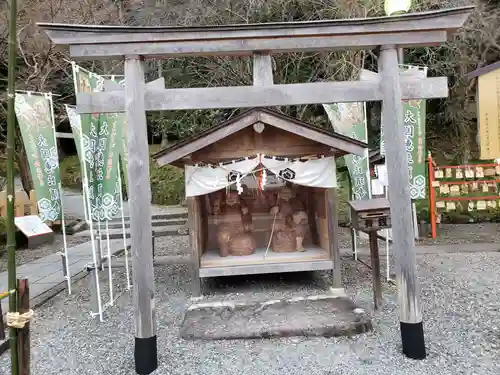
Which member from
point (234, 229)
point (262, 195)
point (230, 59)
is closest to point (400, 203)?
point (234, 229)

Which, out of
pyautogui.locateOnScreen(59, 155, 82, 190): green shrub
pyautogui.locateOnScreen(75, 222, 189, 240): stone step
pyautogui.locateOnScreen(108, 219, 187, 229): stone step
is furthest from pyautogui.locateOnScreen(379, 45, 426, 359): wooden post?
pyautogui.locateOnScreen(59, 155, 82, 190): green shrub

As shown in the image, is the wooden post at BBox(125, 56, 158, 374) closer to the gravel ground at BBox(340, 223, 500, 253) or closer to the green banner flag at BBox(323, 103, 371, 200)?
the green banner flag at BBox(323, 103, 371, 200)

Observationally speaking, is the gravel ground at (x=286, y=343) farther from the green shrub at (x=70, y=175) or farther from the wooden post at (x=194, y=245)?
the green shrub at (x=70, y=175)

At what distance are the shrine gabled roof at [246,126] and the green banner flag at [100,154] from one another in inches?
27.8

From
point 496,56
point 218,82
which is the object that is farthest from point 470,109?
point 218,82

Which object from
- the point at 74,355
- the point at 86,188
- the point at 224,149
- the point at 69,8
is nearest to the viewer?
the point at 74,355

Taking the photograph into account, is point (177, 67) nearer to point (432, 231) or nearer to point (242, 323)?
point (432, 231)

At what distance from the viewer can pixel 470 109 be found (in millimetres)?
17281

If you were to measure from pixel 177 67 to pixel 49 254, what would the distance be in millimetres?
8148

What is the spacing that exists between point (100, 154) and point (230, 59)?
8049 millimetres

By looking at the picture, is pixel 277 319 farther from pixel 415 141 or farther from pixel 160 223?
Result: pixel 160 223

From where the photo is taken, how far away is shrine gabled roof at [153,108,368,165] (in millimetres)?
5793

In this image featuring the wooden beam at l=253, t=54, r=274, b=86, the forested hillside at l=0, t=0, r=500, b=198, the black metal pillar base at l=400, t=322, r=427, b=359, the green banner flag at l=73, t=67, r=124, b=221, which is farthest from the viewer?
the forested hillside at l=0, t=0, r=500, b=198

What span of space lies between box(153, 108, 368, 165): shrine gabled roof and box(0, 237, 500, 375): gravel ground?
7.97 feet
